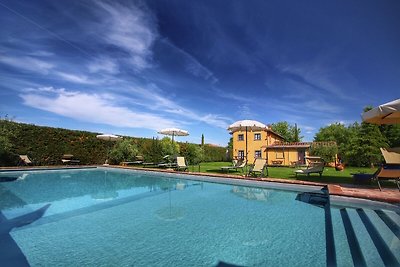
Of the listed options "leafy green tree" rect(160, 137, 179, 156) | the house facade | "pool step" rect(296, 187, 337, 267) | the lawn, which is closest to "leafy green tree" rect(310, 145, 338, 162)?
the house facade

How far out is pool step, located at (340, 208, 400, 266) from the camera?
3.05 meters

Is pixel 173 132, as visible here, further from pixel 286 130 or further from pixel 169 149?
pixel 286 130

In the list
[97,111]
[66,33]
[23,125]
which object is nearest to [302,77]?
[66,33]

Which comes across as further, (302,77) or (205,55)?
(302,77)

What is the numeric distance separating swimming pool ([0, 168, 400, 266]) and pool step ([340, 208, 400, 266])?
1 cm

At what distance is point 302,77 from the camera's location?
1691cm

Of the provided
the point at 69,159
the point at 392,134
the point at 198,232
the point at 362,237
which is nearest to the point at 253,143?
the point at 392,134

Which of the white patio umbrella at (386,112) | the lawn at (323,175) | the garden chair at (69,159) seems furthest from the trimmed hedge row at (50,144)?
the white patio umbrella at (386,112)

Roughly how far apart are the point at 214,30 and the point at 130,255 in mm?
11723

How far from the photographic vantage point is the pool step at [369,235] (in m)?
3.05

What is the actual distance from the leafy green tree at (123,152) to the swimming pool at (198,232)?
1285cm

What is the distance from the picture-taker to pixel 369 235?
12.9ft

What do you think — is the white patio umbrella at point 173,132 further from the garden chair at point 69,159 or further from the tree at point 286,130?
the tree at point 286,130

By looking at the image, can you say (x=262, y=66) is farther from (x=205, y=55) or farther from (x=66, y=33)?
(x=66, y=33)
